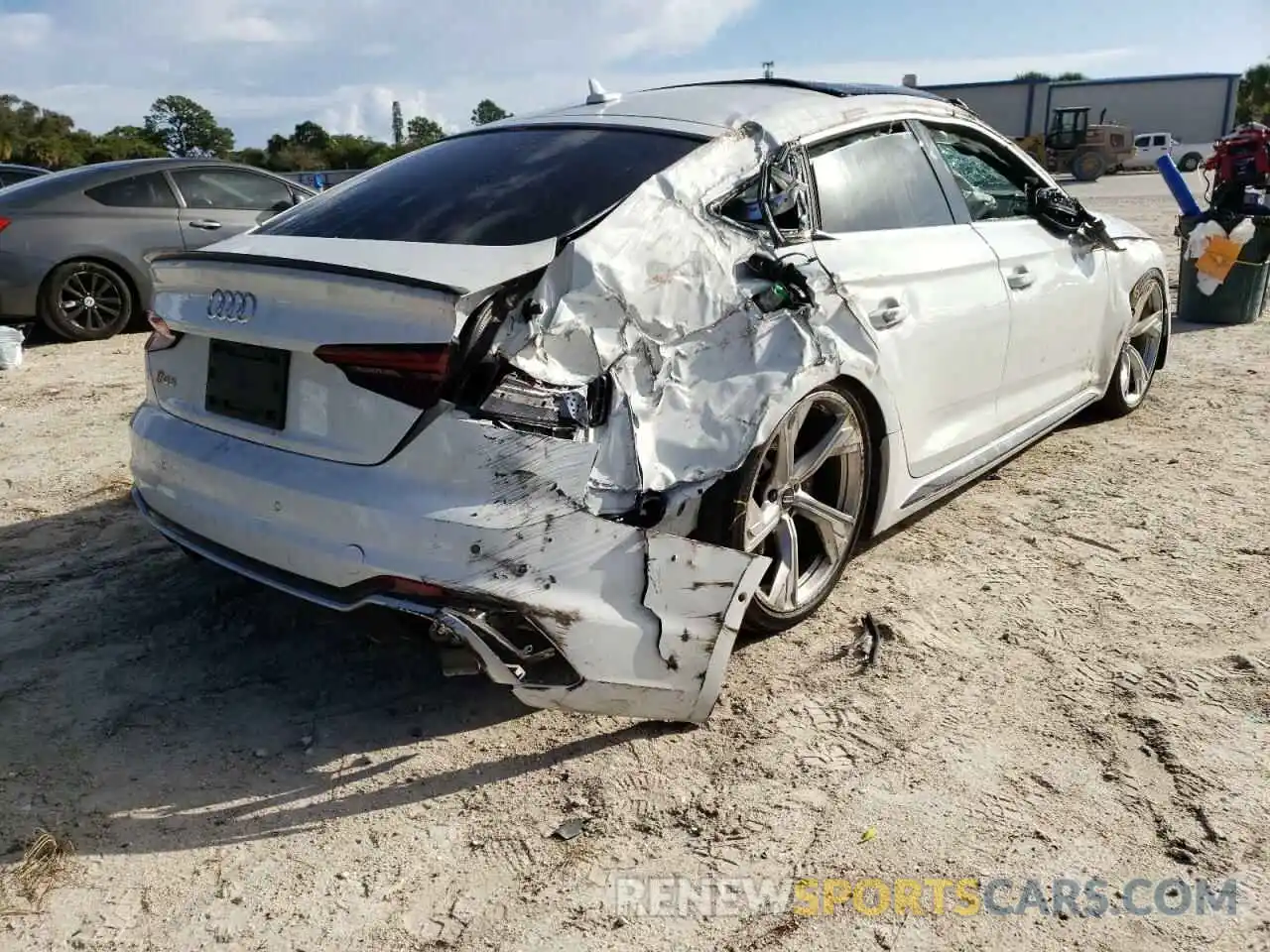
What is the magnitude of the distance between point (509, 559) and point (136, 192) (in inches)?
300

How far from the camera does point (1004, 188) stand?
4289 millimetres

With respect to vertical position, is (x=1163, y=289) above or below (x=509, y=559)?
above

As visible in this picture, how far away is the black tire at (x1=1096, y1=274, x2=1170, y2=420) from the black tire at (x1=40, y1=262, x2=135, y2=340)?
7429 mm

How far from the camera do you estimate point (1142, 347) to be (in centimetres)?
566

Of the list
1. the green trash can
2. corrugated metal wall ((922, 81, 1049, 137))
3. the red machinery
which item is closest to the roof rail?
the green trash can

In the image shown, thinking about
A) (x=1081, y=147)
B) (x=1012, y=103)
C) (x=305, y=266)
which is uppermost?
(x=1012, y=103)

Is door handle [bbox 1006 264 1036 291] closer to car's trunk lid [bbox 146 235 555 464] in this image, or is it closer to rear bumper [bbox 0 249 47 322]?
car's trunk lid [bbox 146 235 555 464]

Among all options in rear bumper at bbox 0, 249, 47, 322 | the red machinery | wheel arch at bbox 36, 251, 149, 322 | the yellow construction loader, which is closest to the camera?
rear bumper at bbox 0, 249, 47, 322

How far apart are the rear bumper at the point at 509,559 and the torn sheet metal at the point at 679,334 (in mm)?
165

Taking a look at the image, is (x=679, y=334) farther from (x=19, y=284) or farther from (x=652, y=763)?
(x=19, y=284)

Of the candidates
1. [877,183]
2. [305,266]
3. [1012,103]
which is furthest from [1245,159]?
[1012,103]

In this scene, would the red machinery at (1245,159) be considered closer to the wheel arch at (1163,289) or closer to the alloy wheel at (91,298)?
the wheel arch at (1163,289)

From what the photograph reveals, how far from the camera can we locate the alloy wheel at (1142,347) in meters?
5.30

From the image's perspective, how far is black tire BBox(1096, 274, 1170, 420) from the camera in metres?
5.25
